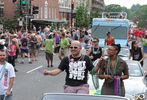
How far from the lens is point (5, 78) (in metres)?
7.00

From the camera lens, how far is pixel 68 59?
667cm

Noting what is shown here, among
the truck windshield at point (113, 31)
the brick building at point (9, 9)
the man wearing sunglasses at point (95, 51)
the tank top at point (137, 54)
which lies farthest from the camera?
the brick building at point (9, 9)

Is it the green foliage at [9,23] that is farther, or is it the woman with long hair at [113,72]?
the green foliage at [9,23]

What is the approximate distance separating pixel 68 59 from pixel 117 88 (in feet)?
3.54

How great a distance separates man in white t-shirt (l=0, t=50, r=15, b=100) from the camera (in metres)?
6.92

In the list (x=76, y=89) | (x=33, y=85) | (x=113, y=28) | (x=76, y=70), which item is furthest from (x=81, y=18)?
(x=76, y=89)

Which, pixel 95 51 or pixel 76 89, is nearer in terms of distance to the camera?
pixel 76 89

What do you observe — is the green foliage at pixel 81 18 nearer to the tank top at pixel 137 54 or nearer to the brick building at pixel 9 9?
the brick building at pixel 9 9

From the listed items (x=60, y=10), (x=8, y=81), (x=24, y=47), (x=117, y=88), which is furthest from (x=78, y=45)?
(x=60, y=10)

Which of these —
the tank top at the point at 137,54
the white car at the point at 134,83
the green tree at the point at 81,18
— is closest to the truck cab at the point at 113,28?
the tank top at the point at 137,54

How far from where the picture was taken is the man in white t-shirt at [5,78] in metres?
6.92

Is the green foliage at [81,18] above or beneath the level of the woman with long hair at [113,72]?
beneath

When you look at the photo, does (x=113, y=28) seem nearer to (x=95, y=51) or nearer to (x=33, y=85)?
(x=33, y=85)

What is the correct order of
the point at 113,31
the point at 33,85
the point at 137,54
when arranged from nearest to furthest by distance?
the point at 137,54 < the point at 33,85 < the point at 113,31
